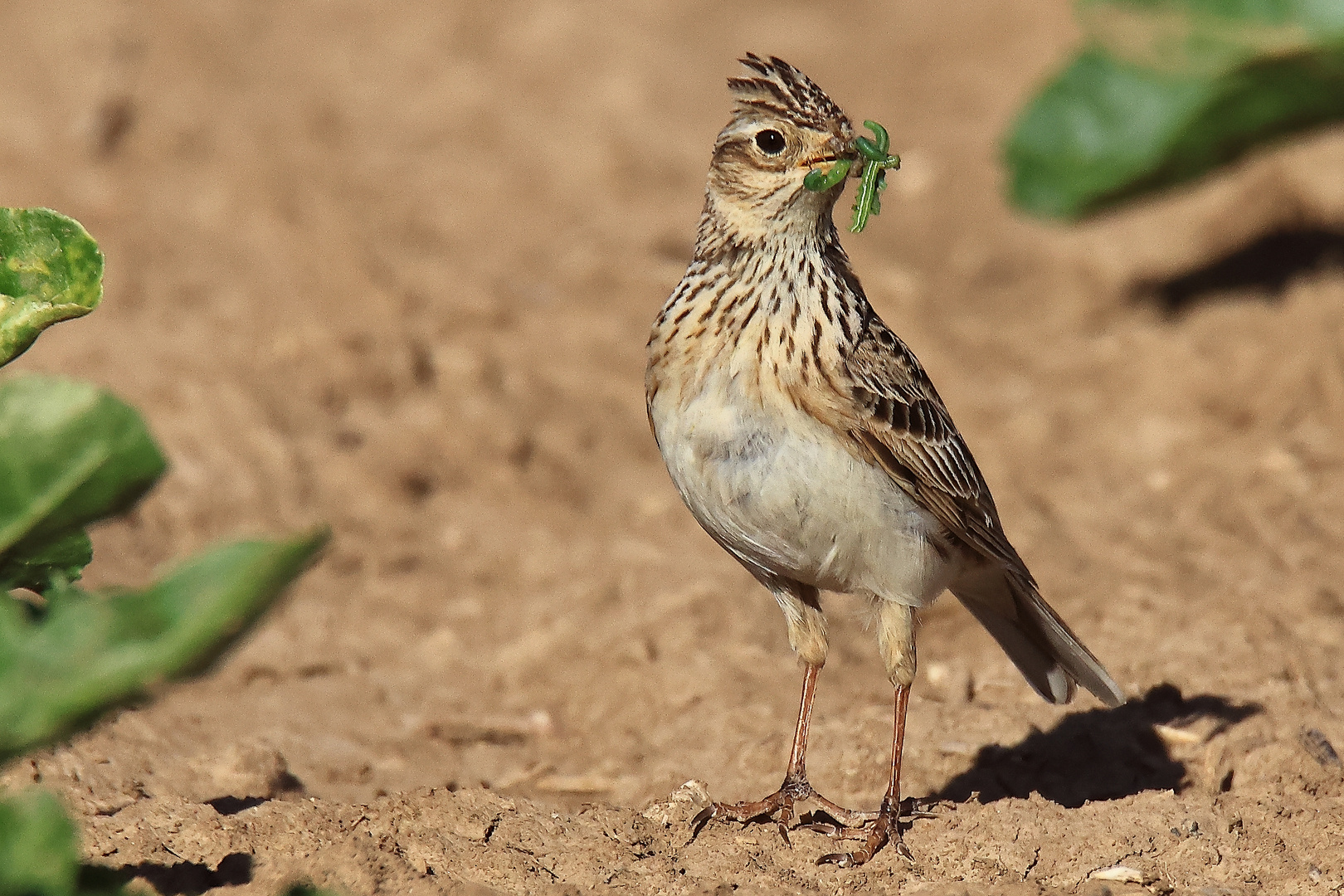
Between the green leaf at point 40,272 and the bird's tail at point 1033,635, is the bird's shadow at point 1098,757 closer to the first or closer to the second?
the bird's tail at point 1033,635

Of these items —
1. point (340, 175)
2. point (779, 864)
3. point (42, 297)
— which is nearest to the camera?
point (42, 297)

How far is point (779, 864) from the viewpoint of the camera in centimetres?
487

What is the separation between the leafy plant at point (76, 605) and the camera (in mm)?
2709

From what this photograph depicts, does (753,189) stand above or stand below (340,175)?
below

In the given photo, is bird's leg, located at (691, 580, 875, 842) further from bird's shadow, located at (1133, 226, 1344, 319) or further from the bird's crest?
bird's shadow, located at (1133, 226, 1344, 319)

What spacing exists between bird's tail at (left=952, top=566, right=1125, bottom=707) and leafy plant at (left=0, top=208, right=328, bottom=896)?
3461 millimetres

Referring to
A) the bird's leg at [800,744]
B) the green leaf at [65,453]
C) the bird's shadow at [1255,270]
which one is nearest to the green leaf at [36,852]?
the green leaf at [65,453]

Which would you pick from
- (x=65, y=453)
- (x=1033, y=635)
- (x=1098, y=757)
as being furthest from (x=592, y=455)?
(x=65, y=453)

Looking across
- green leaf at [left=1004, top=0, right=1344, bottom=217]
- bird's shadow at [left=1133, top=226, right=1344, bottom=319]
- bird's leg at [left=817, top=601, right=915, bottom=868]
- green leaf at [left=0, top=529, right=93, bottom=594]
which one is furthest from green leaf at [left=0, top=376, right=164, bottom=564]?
bird's shadow at [left=1133, top=226, right=1344, bottom=319]

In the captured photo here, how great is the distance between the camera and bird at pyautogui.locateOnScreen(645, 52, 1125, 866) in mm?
4969

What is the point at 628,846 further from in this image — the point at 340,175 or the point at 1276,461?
the point at 340,175

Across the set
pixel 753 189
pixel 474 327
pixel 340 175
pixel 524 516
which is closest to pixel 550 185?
pixel 340 175

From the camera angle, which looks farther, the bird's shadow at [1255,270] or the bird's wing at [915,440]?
the bird's shadow at [1255,270]

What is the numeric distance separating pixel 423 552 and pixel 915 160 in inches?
257
